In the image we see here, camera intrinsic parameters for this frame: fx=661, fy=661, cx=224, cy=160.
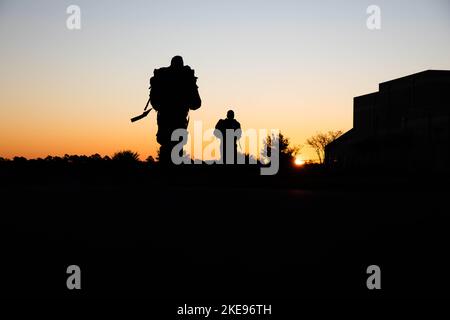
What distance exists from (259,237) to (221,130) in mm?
13825

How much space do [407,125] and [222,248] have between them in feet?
221

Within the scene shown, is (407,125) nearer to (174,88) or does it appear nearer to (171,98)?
(171,98)

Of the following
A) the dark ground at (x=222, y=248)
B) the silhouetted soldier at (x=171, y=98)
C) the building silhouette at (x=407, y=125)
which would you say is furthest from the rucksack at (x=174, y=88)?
the building silhouette at (x=407, y=125)

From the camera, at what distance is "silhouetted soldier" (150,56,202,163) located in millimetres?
12344

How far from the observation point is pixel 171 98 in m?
12.6

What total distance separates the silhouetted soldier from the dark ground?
502 centimetres

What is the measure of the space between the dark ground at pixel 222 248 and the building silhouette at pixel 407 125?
168ft

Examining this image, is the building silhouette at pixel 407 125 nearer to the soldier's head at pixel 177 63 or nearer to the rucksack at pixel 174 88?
the rucksack at pixel 174 88

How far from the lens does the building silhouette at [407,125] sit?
63.1m

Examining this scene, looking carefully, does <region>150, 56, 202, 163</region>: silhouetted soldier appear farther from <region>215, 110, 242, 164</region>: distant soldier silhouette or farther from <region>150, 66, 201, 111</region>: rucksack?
<region>215, 110, 242, 164</region>: distant soldier silhouette

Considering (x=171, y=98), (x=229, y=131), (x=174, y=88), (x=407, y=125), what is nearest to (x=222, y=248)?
(x=174, y=88)

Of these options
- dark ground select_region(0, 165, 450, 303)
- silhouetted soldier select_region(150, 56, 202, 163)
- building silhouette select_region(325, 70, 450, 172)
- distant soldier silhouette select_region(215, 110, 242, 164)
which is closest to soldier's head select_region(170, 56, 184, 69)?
silhouetted soldier select_region(150, 56, 202, 163)
